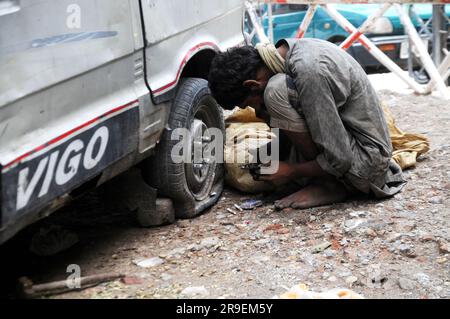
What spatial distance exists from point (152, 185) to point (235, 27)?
1.53m

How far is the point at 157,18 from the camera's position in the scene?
3.51m

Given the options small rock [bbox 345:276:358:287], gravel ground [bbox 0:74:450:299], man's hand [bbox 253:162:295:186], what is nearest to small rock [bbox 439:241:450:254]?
gravel ground [bbox 0:74:450:299]

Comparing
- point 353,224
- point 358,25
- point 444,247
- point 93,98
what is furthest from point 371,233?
point 358,25

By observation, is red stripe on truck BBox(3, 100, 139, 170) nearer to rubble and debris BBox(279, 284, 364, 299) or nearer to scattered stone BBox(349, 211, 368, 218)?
rubble and debris BBox(279, 284, 364, 299)

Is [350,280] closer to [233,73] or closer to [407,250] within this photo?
[407,250]

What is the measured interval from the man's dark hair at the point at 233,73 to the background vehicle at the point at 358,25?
5.70 meters

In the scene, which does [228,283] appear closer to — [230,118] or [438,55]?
[230,118]

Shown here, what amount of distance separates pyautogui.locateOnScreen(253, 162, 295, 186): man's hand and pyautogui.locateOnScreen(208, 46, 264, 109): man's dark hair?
52cm

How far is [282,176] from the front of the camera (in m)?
4.01

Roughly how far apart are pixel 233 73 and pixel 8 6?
4.58 ft

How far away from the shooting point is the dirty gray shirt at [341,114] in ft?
11.8

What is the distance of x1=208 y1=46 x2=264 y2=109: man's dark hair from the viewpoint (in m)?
3.64

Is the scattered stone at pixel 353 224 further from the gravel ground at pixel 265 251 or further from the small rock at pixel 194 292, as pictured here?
the small rock at pixel 194 292

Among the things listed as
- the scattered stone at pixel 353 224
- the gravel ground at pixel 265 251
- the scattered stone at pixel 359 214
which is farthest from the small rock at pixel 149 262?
the scattered stone at pixel 359 214
